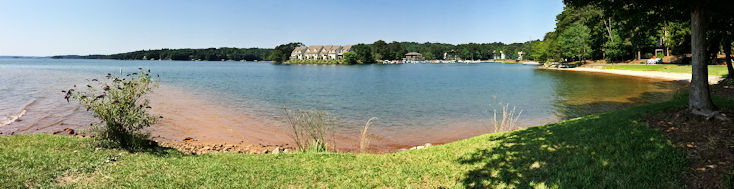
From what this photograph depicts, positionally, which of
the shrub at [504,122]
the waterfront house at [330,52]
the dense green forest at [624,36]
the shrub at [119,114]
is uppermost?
the waterfront house at [330,52]

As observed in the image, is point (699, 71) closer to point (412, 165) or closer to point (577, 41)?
point (412, 165)

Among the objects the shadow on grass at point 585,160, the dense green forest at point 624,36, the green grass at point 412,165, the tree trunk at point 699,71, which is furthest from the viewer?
the dense green forest at point 624,36

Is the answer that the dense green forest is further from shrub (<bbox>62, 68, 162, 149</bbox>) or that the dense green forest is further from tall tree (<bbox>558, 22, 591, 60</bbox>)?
shrub (<bbox>62, 68, 162, 149</bbox>)

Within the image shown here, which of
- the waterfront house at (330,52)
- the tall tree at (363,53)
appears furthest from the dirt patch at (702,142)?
the waterfront house at (330,52)

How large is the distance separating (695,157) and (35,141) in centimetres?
1363

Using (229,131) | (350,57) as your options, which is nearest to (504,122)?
(229,131)

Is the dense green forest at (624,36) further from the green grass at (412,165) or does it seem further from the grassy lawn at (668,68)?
the green grass at (412,165)

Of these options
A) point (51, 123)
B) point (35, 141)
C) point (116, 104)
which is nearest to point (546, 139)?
point (116, 104)

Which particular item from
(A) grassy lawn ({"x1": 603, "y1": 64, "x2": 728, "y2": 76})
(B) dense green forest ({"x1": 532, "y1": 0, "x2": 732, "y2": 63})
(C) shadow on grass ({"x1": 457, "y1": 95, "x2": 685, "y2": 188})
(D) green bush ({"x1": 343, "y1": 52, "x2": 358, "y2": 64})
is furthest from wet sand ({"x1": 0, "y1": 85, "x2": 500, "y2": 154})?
(D) green bush ({"x1": 343, "y1": 52, "x2": 358, "y2": 64})

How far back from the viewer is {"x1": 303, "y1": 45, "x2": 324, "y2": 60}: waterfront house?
15900 cm

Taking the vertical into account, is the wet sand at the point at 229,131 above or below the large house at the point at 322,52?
below

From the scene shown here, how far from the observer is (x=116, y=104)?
8.13m

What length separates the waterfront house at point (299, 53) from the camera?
163875mm

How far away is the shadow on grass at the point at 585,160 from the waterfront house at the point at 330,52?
495 ft
